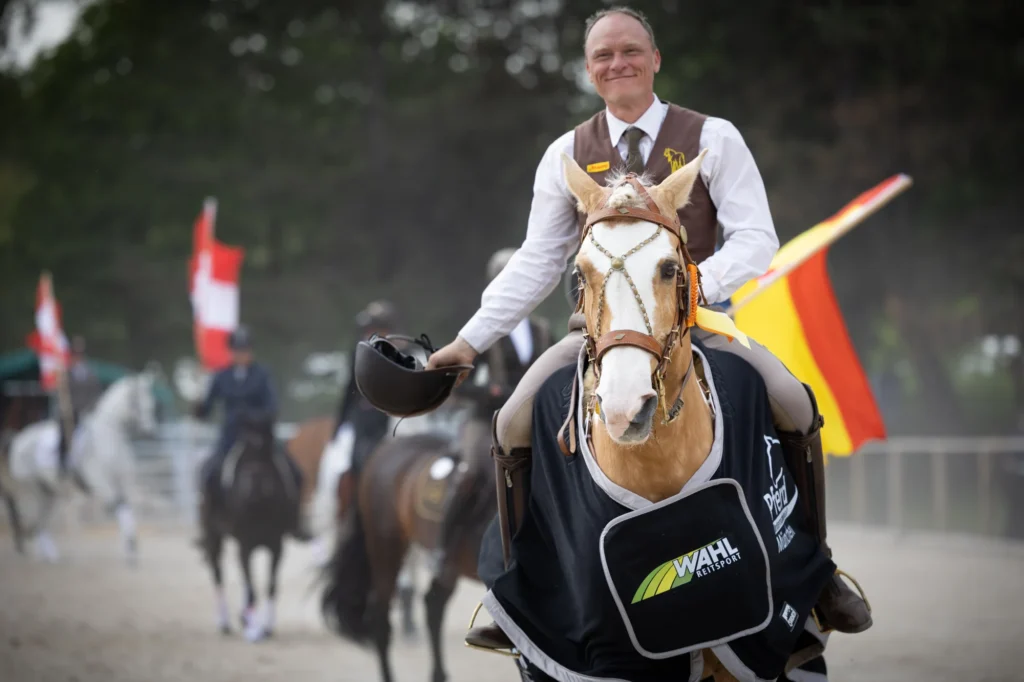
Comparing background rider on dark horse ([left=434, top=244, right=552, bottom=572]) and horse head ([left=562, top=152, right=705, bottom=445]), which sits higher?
horse head ([left=562, top=152, right=705, bottom=445])

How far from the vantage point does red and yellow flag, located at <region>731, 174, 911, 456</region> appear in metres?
5.88

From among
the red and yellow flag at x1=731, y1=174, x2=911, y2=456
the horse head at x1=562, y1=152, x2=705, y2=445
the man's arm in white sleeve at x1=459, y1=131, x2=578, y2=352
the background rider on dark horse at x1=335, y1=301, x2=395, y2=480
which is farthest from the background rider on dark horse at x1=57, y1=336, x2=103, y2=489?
the horse head at x1=562, y1=152, x2=705, y2=445

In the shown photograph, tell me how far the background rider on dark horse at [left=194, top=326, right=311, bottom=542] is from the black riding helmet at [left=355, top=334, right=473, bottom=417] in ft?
24.6

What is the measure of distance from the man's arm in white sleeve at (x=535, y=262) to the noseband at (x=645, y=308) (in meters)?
0.74

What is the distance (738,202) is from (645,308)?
0.98m

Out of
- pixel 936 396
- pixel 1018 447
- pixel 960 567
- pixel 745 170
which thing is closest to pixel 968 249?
pixel 936 396

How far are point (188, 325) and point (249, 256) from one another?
6.20 feet

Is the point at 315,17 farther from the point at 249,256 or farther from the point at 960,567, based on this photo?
the point at 960,567

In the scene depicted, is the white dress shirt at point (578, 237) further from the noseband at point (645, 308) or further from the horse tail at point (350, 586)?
the horse tail at point (350, 586)

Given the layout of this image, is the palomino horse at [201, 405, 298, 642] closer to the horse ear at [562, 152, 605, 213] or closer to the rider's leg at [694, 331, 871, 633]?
the rider's leg at [694, 331, 871, 633]

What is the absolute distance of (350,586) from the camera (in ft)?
28.0

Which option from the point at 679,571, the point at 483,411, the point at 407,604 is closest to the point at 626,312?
the point at 679,571

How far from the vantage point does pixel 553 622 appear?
3805mm

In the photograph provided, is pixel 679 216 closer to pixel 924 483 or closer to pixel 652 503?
pixel 652 503
